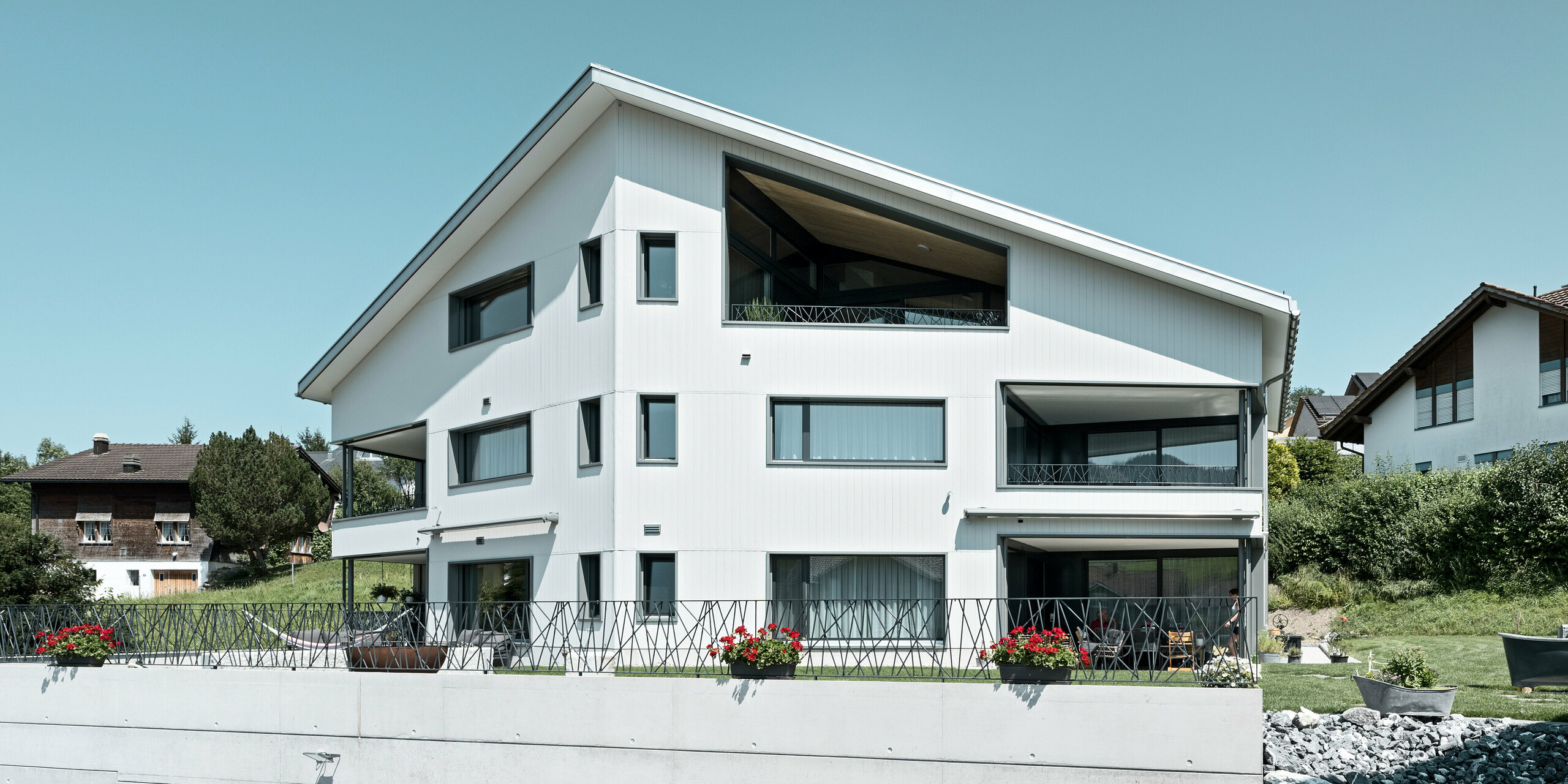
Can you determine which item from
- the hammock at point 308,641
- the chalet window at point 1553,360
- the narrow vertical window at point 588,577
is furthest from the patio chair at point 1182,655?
the chalet window at point 1553,360

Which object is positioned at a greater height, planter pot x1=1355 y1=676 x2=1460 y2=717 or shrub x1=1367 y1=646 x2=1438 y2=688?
shrub x1=1367 y1=646 x2=1438 y2=688

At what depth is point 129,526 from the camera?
54062mm

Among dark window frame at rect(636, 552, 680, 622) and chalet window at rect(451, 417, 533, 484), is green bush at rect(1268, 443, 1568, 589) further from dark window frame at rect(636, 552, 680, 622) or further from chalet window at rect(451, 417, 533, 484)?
chalet window at rect(451, 417, 533, 484)

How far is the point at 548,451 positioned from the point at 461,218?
16.4ft

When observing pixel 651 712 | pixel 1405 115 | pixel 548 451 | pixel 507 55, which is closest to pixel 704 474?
pixel 548 451

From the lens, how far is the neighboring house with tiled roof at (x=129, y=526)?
53281 millimetres

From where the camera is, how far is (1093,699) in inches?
500

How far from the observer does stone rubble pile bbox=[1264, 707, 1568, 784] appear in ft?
42.1

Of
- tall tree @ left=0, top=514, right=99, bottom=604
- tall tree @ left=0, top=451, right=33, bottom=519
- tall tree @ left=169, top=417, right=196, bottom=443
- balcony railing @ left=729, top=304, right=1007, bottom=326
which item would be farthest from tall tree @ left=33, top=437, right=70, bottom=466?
balcony railing @ left=729, top=304, right=1007, bottom=326

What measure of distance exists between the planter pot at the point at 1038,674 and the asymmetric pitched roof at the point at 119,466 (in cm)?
5071

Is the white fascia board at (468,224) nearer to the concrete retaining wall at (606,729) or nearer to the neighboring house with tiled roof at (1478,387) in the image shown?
the concrete retaining wall at (606,729)

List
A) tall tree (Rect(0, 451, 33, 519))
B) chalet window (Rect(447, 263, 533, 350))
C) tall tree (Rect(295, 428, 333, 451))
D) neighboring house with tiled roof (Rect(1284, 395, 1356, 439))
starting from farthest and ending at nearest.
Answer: tall tree (Rect(295, 428, 333, 451))
neighboring house with tiled roof (Rect(1284, 395, 1356, 439))
tall tree (Rect(0, 451, 33, 519))
chalet window (Rect(447, 263, 533, 350))

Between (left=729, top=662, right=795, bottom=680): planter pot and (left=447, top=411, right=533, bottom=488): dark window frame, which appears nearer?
(left=729, top=662, right=795, bottom=680): planter pot

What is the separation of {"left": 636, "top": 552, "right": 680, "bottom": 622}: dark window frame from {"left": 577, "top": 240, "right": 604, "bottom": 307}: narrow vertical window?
4654mm
